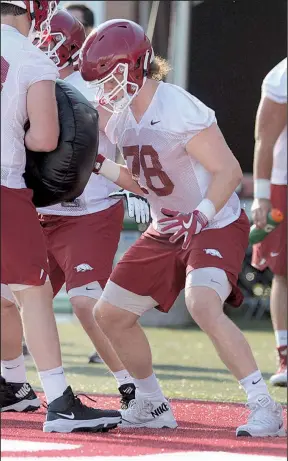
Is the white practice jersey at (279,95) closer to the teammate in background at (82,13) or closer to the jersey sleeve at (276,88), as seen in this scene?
the jersey sleeve at (276,88)

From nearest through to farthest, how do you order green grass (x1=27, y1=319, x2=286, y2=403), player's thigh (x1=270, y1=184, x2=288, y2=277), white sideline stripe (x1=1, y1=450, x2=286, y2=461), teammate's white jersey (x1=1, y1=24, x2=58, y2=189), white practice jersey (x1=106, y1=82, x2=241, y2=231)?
1. white sideline stripe (x1=1, y1=450, x2=286, y2=461)
2. teammate's white jersey (x1=1, y1=24, x2=58, y2=189)
3. white practice jersey (x1=106, y1=82, x2=241, y2=231)
4. green grass (x1=27, y1=319, x2=286, y2=403)
5. player's thigh (x1=270, y1=184, x2=288, y2=277)

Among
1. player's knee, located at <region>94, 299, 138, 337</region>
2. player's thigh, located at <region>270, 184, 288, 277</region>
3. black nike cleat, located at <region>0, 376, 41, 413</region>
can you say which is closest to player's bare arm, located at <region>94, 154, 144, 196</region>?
player's knee, located at <region>94, 299, 138, 337</region>

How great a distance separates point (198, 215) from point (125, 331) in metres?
0.63

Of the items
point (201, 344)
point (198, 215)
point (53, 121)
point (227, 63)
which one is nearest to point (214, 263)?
point (198, 215)

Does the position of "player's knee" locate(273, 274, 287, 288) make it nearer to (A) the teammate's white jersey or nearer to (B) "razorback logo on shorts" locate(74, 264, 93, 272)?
(B) "razorback logo on shorts" locate(74, 264, 93, 272)

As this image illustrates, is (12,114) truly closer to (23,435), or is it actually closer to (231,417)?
(23,435)

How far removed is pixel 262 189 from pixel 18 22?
1.48 meters

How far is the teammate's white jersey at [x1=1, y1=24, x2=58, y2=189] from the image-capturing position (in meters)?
4.24

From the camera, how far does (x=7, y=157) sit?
4.35 metres

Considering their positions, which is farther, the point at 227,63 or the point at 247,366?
the point at 227,63

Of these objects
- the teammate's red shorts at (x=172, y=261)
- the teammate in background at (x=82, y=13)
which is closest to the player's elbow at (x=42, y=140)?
the teammate's red shorts at (x=172, y=261)

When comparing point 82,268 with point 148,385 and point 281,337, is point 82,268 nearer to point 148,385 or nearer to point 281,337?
point 148,385

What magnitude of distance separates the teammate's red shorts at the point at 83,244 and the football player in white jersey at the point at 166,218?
0.64m

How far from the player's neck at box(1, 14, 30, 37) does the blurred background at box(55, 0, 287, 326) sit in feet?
13.9
